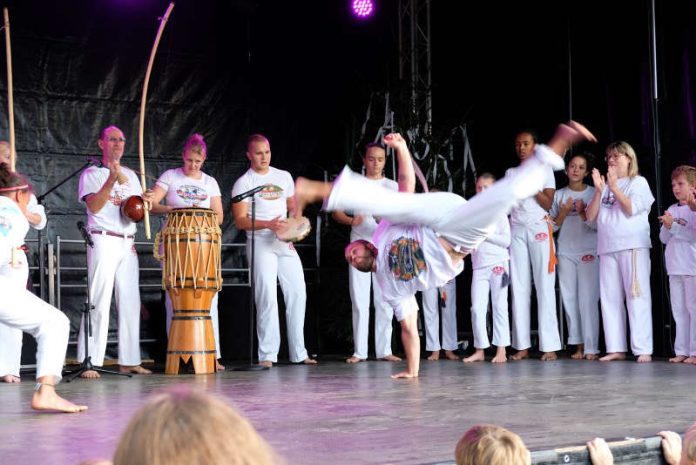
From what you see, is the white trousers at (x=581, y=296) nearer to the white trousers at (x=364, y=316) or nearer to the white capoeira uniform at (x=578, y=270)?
the white capoeira uniform at (x=578, y=270)

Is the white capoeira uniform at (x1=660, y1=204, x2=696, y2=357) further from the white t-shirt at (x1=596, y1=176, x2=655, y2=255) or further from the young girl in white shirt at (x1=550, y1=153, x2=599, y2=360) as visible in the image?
the young girl in white shirt at (x1=550, y1=153, x2=599, y2=360)

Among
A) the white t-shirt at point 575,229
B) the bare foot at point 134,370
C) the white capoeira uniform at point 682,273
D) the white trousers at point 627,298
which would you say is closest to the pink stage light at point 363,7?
the white t-shirt at point 575,229

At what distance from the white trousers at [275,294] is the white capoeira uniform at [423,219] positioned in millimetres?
1874

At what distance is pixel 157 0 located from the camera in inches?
322

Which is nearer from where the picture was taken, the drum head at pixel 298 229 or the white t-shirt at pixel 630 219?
the drum head at pixel 298 229

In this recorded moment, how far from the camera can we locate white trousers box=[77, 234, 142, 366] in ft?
22.1

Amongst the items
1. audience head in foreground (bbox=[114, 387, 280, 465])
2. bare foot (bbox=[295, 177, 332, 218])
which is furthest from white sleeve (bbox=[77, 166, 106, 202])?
audience head in foreground (bbox=[114, 387, 280, 465])

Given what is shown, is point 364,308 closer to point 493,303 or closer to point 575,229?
point 493,303

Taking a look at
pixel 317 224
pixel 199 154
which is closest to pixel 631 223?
pixel 317 224

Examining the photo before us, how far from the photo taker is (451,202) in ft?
17.1

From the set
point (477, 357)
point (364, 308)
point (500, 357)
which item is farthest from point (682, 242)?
point (364, 308)

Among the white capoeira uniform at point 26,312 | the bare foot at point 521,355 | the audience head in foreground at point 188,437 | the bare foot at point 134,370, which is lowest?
the bare foot at point 521,355

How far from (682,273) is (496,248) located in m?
1.46

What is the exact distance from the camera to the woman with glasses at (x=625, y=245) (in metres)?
7.46
